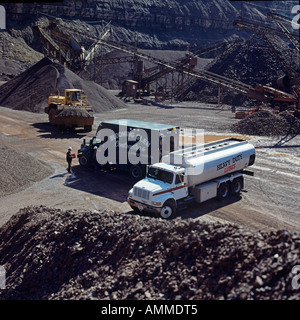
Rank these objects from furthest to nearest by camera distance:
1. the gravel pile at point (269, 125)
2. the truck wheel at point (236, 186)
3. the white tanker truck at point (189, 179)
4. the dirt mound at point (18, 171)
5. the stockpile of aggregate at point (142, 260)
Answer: the gravel pile at point (269, 125) → the dirt mound at point (18, 171) → the truck wheel at point (236, 186) → the white tanker truck at point (189, 179) → the stockpile of aggregate at point (142, 260)

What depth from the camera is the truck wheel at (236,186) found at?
18.0 meters

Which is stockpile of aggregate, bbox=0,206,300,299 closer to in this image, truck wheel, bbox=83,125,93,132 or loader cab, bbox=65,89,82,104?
truck wheel, bbox=83,125,93,132

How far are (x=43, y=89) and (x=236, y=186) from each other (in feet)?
108

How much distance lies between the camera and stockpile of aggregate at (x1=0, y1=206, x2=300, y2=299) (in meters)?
8.52

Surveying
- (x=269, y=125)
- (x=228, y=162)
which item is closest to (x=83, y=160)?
(x=228, y=162)

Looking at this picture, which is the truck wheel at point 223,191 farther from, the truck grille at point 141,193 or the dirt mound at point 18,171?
the dirt mound at point 18,171

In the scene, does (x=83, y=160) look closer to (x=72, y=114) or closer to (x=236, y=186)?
(x=236, y=186)

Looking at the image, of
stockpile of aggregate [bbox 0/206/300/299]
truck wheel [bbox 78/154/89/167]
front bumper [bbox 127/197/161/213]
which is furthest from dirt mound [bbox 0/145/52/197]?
front bumper [bbox 127/197/161/213]

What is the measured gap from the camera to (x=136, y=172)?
1986cm

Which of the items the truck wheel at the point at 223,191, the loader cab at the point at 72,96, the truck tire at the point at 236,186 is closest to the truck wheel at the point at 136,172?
the truck wheel at the point at 223,191

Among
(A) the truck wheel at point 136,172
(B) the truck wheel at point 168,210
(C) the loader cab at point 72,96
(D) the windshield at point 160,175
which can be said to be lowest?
(B) the truck wheel at point 168,210

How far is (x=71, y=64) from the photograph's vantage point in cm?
5731

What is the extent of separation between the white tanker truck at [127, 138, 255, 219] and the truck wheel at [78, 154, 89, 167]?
7358 mm
